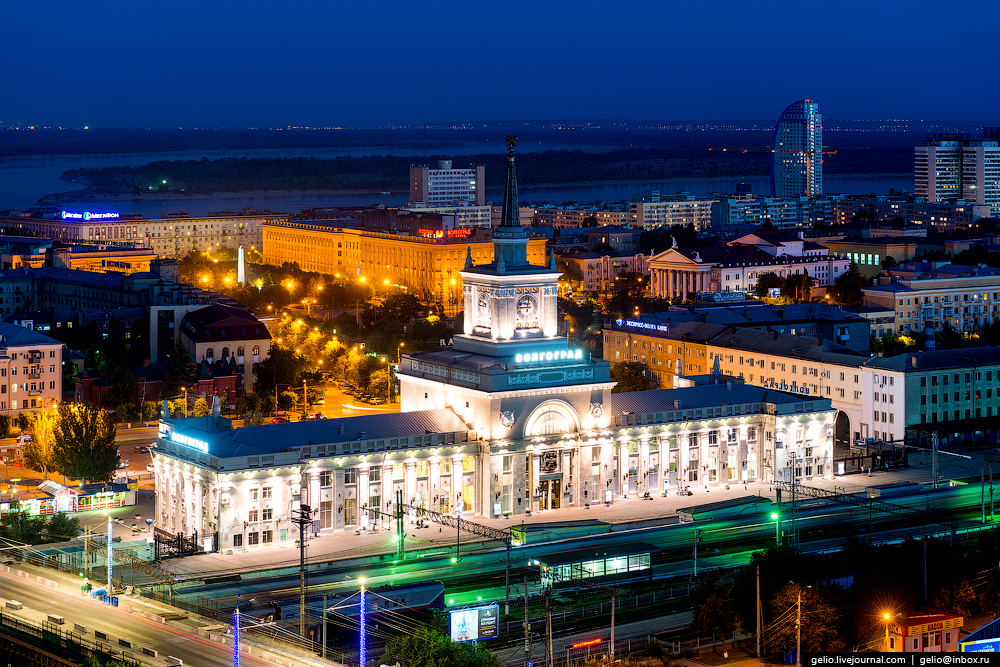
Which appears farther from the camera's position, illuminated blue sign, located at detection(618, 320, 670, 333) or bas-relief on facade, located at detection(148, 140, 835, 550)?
illuminated blue sign, located at detection(618, 320, 670, 333)

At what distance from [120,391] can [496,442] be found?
3445 cm

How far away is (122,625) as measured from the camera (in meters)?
61.6

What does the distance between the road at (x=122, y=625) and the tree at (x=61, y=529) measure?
4.44 metres

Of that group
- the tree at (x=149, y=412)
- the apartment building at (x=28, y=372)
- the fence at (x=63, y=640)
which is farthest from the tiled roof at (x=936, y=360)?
the fence at (x=63, y=640)

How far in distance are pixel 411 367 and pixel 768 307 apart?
170 ft

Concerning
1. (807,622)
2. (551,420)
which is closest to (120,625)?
(807,622)

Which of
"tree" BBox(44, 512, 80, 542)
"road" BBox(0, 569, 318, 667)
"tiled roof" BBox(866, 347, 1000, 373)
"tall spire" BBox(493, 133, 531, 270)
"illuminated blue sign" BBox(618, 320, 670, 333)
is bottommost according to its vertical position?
"road" BBox(0, 569, 318, 667)

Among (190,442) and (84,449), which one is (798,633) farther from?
(84,449)

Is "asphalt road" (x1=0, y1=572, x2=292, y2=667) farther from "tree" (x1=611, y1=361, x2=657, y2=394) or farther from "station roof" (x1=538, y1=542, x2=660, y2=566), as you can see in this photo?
"tree" (x1=611, y1=361, x2=657, y2=394)

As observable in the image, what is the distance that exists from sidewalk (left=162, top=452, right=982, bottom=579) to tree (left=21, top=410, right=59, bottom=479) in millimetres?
16395

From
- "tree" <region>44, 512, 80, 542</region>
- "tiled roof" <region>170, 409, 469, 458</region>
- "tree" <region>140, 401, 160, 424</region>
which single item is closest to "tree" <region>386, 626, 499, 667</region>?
"tree" <region>44, 512, 80, 542</region>

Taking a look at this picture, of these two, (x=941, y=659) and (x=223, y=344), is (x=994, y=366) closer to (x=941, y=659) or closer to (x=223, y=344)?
(x=223, y=344)

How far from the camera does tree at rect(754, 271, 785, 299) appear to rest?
17325cm

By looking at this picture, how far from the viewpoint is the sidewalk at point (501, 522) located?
7356 cm
